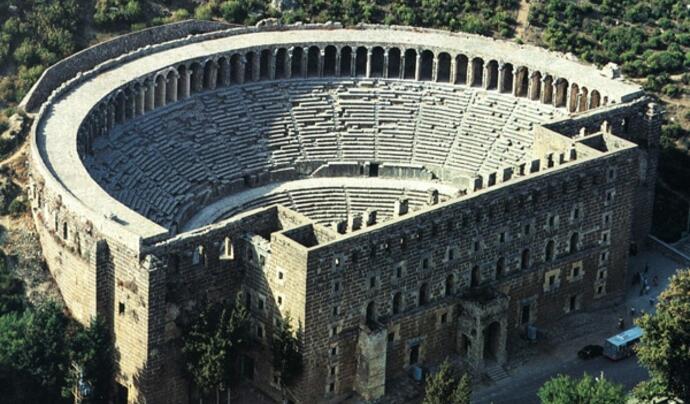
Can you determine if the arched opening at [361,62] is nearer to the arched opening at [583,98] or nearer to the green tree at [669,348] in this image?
the arched opening at [583,98]

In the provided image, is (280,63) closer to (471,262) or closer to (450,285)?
(471,262)

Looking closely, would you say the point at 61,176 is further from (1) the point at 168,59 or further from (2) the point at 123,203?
(1) the point at 168,59


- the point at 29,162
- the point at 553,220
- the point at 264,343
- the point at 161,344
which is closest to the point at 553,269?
the point at 553,220

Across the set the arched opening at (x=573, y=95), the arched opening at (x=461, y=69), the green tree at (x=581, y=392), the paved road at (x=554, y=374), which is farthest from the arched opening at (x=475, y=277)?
the arched opening at (x=461, y=69)

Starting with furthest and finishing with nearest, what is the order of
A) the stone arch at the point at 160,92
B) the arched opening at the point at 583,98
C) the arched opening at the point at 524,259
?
the arched opening at the point at 583,98 < the stone arch at the point at 160,92 < the arched opening at the point at 524,259

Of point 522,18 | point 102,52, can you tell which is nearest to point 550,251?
point 522,18

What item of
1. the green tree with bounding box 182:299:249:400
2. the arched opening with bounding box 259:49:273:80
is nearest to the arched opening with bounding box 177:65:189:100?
the arched opening with bounding box 259:49:273:80

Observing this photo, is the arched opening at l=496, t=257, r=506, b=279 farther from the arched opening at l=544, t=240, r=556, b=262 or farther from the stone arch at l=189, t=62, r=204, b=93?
the stone arch at l=189, t=62, r=204, b=93
